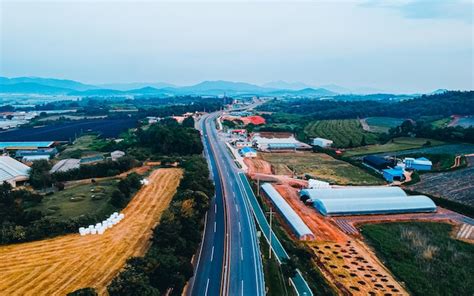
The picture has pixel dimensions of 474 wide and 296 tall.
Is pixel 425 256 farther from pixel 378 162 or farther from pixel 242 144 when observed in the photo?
pixel 242 144

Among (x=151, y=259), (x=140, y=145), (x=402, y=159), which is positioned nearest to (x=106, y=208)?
(x=151, y=259)

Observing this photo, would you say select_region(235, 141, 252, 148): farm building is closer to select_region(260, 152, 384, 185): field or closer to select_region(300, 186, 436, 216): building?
select_region(260, 152, 384, 185): field

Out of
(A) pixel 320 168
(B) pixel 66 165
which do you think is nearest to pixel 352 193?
(A) pixel 320 168

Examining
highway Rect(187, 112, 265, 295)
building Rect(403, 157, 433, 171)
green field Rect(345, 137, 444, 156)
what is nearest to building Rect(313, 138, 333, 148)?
green field Rect(345, 137, 444, 156)

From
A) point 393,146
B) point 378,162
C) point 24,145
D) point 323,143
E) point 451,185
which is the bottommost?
point 451,185

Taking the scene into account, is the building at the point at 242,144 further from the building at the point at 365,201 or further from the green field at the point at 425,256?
the green field at the point at 425,256

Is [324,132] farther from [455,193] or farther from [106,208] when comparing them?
[106,208]
